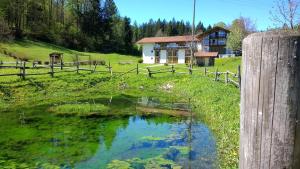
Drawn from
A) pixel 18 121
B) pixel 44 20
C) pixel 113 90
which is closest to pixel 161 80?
pixel 113 90

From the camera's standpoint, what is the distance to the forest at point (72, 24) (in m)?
68.0

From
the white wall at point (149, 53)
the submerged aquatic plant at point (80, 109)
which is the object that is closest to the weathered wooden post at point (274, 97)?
the submerged aquatic plant at point (80, 109)

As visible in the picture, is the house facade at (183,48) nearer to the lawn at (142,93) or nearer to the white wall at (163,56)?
Result: the white wall at (163,56)

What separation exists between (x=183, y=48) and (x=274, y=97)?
61826mm

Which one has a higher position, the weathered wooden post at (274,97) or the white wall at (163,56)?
the white wall at (163,56)

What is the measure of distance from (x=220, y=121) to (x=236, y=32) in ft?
170

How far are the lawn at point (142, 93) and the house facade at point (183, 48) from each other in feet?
68.8

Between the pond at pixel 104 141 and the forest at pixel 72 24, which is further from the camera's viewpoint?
the forest at pixel 72 24

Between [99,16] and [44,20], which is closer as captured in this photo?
[44,20]

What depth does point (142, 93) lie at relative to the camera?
88.4 ft

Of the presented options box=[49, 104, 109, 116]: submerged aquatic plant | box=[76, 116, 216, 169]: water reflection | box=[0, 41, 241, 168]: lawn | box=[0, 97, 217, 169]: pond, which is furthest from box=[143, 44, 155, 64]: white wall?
box=[76, 116, 216, 169]: water reflection

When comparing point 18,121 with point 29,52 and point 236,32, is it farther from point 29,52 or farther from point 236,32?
point 236,32

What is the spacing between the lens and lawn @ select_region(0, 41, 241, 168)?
12.3 metres

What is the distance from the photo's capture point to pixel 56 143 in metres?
12.1
